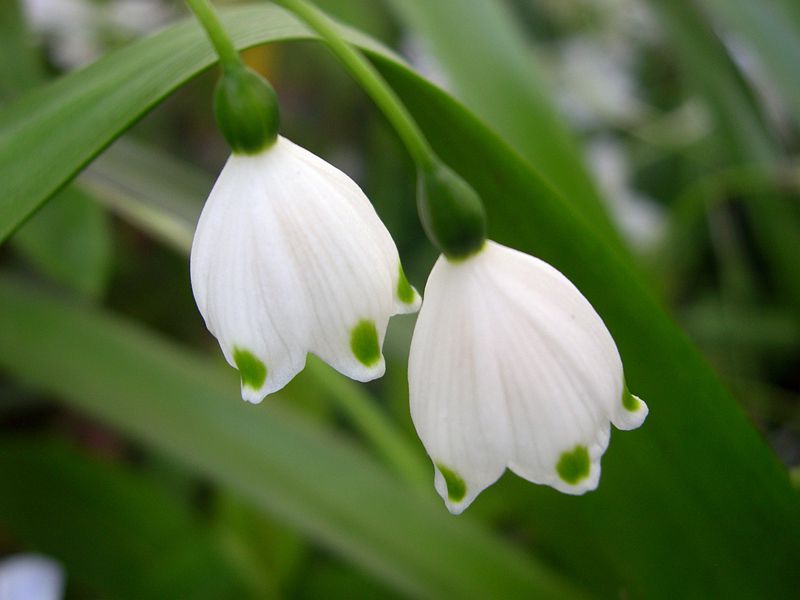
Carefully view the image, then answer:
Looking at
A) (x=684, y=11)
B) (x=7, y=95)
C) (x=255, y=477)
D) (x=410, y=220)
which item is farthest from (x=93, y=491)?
(x=684, y=11)

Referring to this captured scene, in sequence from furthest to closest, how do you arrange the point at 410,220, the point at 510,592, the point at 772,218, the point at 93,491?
the point at 410,220, the point at 772,218, the point at 93,491, the point at 510,592

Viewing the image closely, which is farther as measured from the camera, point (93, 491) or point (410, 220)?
point (410, 220)

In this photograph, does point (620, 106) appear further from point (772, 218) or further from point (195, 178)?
point (195, 178)

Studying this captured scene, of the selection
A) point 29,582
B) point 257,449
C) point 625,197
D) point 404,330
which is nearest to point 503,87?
point 404,330

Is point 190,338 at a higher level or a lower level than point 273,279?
lower

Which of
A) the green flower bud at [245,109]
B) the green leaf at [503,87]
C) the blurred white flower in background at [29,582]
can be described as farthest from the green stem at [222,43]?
the blurred white flower in background at [29,582]

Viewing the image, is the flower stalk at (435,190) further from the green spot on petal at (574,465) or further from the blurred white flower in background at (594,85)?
the blurred white flower in background at (594,85)
